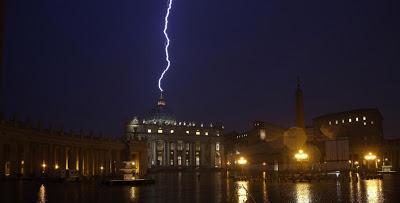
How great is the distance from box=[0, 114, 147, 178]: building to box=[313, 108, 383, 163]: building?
5587 centimetres

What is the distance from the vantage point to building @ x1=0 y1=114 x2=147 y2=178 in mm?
54969

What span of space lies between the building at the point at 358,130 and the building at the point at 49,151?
55.9 metres

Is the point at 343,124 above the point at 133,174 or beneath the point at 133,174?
above

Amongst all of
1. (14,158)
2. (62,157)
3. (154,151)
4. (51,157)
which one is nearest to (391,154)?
(62,157)

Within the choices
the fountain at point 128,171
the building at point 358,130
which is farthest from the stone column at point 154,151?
the fountain at point 128,171

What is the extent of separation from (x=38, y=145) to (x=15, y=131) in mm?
8352

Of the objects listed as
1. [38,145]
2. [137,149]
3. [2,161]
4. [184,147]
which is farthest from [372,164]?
[184,147]

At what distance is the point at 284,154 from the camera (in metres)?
95.1

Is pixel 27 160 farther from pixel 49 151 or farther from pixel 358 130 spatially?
pixel 358 130

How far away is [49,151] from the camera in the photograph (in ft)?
214

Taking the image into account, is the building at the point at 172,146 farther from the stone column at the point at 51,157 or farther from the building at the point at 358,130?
the stone column at the point at 51,157

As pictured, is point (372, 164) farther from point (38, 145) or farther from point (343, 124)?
point (38, 145)

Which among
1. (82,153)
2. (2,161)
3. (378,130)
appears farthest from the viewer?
(378,130)

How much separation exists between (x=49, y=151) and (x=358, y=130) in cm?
8878
